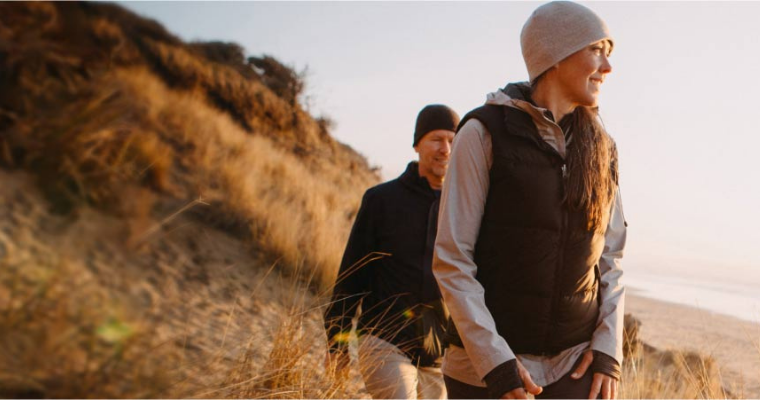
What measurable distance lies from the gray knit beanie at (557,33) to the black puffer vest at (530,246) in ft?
0.95

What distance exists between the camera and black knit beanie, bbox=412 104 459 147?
389 cm

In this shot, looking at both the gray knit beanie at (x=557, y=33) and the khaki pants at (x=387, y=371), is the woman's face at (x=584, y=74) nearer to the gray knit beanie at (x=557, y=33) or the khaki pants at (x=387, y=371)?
the gray knit beanie at (x=557, y=33)

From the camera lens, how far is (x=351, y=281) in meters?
3.50

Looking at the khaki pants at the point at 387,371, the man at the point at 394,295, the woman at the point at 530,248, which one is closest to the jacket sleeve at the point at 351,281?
the man at the point at 394,295

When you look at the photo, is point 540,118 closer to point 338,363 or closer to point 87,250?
point 87,250

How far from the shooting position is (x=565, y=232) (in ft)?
6.58

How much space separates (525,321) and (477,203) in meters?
0.40

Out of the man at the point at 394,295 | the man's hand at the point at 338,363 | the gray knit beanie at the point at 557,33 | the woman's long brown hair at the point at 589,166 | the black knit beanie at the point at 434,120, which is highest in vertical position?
the gray knit beanie at the point at 557,33

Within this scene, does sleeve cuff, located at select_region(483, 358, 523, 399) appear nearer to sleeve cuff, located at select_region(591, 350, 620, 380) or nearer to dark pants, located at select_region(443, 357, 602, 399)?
dark pants, located at select_region(443, 357, 602, 399)

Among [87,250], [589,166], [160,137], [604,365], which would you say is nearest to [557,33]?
[589,166]

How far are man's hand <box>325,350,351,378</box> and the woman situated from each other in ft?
3.81

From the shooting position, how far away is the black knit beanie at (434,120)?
153 inches

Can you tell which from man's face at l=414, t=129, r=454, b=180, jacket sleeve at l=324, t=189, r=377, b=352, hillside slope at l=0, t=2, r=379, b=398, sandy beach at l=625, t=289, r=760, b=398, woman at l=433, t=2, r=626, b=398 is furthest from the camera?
sandy beach at l=625, t=289, r=760, b=398

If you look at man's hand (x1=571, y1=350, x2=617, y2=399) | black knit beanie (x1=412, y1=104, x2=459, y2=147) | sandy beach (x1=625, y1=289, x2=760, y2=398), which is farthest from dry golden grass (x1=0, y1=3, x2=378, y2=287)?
sandy beach (x1=625, y1=289, x2=760, y2=398)
